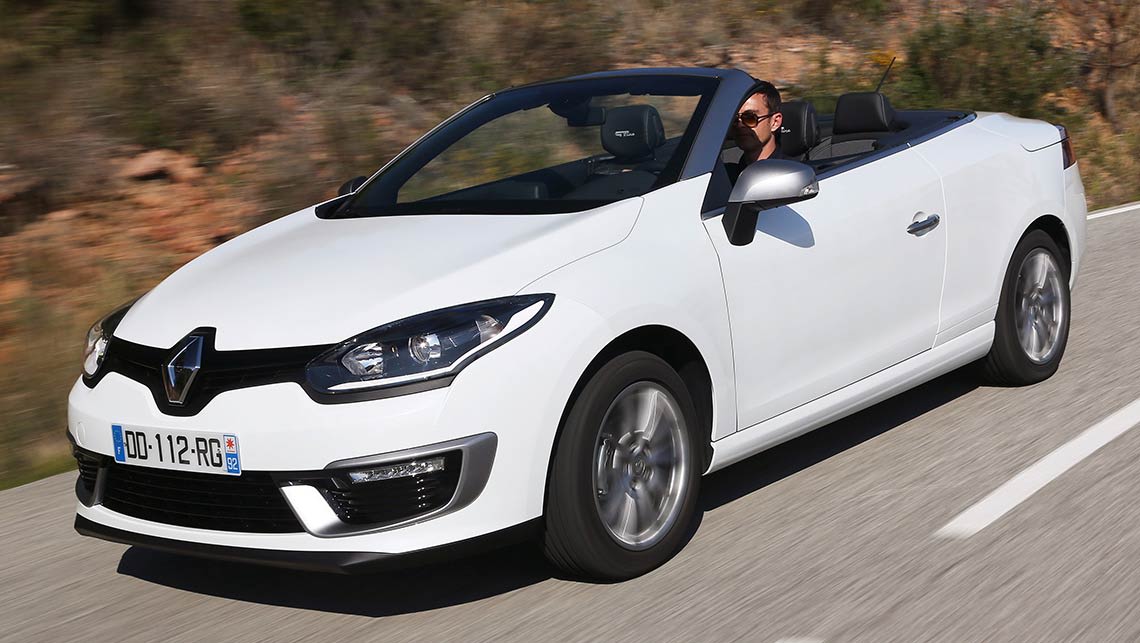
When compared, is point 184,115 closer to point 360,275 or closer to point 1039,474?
point 360,275

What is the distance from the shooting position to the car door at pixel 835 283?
449 cm

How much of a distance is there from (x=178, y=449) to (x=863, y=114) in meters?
3.47

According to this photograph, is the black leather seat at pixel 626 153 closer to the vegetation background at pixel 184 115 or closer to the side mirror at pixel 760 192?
the side mirror at pixel 760 192

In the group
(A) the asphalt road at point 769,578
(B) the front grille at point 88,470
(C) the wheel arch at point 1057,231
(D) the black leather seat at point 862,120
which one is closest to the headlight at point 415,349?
(A) the asphalt road at point 769,578

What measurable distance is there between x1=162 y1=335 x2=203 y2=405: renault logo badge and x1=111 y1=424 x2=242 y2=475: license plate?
4.2 inches

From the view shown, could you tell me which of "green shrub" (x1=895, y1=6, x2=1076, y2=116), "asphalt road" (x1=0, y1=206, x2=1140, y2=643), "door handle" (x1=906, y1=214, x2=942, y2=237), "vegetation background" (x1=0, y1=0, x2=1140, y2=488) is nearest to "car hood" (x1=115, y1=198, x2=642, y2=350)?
"asphalt road" (x1=0, y1=206, x2=1140, y2=643)

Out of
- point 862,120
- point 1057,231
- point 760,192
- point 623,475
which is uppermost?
point 760,192

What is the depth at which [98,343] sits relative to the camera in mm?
4359

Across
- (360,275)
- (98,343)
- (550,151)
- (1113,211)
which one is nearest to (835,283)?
(550,151)

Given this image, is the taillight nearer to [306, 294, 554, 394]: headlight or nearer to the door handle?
the door handle

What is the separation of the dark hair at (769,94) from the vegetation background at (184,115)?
3.23 m

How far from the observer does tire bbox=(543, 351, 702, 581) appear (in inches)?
152

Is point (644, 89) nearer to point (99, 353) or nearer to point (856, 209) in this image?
point (856, 209)

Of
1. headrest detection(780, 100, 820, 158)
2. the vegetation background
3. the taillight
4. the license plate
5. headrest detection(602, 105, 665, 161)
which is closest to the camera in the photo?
the license plate
